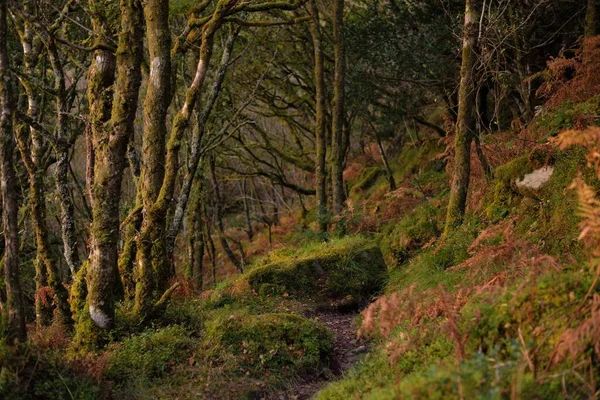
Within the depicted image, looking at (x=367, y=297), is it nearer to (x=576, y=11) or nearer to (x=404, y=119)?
(x=576, y=11)

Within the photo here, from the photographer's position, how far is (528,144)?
991 centimetres

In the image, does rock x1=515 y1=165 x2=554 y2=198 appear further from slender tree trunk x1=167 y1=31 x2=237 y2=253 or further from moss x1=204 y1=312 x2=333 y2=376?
slender tree trunk x1=167 y1=31 x2=237 y2=253

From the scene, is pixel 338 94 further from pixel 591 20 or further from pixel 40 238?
pixel 40 238

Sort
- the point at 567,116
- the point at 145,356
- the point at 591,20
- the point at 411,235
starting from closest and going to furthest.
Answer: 1. the point at 145,356
2. the point at 567,116
3. the point at 591,20
4. the point at 411,235

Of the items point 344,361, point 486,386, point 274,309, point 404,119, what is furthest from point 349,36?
point 486,386

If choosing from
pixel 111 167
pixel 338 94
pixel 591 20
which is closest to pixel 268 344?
pixel 111 167

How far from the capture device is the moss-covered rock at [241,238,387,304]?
11.4 meters

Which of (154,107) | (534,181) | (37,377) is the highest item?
(154,107)

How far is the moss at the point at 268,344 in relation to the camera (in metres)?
7.12

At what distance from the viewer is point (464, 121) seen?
973cm

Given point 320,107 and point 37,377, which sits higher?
point 320,107

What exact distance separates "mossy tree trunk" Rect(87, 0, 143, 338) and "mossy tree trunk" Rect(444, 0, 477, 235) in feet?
18.1

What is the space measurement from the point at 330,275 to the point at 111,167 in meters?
5.69

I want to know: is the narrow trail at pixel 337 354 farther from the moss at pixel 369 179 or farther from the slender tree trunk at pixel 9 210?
the moss at pixel 369 179
